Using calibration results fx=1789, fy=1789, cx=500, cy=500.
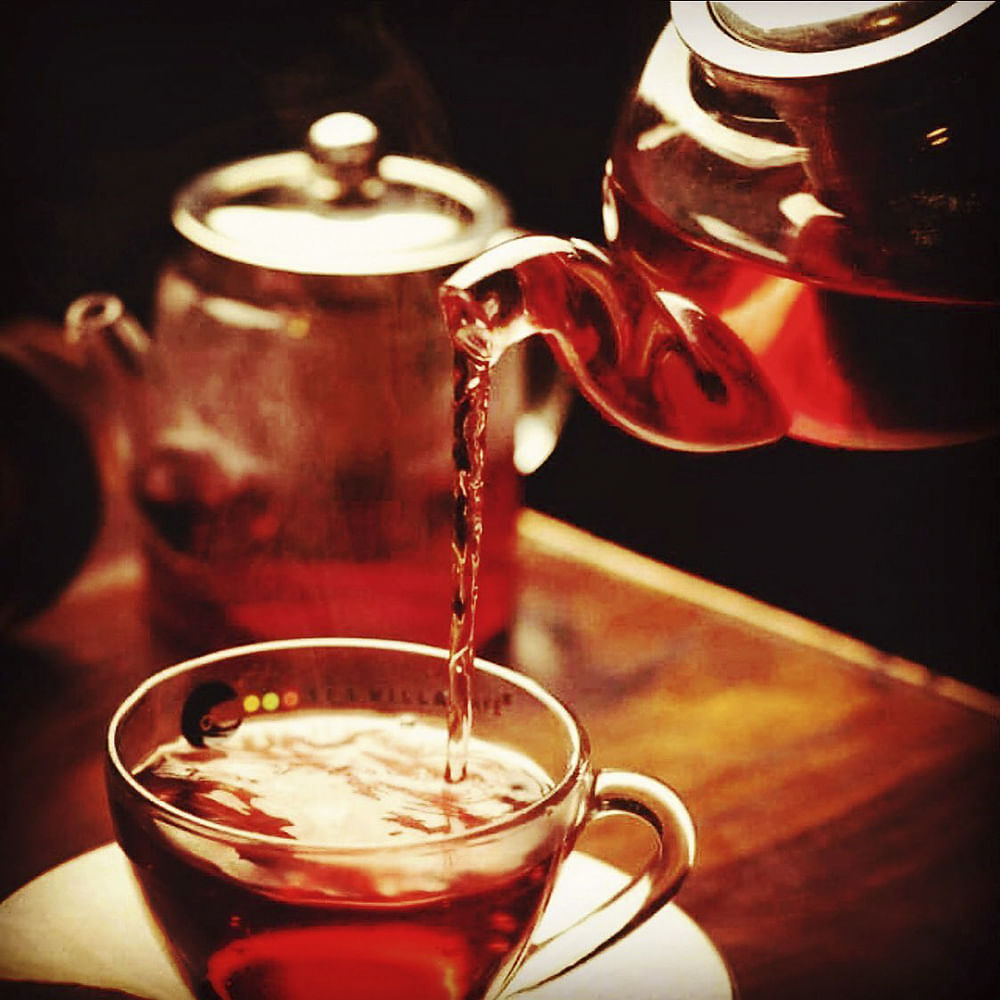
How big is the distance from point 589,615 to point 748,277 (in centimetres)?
44

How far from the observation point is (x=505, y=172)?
1.13 metres

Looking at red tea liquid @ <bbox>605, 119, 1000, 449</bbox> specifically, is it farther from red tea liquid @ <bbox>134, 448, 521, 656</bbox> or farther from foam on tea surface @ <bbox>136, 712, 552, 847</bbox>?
red tea liquid @ <bbox>134, 448, 521, 656</bbox>

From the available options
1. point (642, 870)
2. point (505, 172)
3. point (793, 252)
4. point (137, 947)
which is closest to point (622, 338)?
point (793, 252)

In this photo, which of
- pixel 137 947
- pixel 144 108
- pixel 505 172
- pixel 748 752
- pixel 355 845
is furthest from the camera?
pixel 144 108

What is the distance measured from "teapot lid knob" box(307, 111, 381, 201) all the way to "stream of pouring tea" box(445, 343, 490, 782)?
1.05ft

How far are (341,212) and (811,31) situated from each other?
39 centimetres

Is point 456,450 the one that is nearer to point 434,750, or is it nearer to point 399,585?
point 434,750

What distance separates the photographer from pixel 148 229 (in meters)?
1.34

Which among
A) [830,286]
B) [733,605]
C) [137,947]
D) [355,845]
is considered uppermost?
[830,286]

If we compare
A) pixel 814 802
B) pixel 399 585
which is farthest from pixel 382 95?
pixel 814 802

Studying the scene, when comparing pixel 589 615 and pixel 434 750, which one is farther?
pixel 589 615

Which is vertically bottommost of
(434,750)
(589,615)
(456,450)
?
(589,615)

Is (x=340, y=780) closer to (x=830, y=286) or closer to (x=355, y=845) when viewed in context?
(x=355, y=845)

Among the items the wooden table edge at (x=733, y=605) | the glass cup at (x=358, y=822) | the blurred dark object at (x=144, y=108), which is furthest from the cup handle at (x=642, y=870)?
the blurred dark object at (x=144, y=108)
